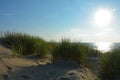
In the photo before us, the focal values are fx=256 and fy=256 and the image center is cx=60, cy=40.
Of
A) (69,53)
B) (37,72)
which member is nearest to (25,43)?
(69,53)

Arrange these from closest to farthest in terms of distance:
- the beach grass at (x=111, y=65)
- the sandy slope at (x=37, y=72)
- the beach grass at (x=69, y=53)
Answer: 1. the sandy slope at (x=37, y=72)
2. the beach grass at (x=111, y=65)
3. the beach grass at (x=69, y=53)

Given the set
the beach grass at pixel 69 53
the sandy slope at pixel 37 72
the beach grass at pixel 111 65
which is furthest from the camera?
the beach grass at pixel 69 53

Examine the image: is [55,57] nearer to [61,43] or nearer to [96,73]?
[61,43]

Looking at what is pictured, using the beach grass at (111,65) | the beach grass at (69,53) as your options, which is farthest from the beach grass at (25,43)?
the beach grass at (111,65)

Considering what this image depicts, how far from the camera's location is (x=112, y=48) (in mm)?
7836

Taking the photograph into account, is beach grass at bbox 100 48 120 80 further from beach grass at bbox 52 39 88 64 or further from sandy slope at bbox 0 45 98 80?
beach grass at bbox 52 39 88 64

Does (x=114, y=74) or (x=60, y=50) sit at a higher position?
(x=60, y=50)

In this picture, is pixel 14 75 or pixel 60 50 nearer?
pixel 14 75

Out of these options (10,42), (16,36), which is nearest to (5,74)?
(10,42)

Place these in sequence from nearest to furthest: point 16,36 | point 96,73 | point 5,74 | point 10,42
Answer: point 5,74, point 96,73, point 10,42, point 16,36

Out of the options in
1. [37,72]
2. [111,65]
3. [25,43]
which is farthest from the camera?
[25,43]

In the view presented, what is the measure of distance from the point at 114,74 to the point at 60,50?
1.79 metres

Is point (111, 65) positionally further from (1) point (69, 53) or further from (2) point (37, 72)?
(2) point (37, 72)

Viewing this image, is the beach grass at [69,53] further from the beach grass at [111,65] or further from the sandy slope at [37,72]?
the beach grass at [111,65]
